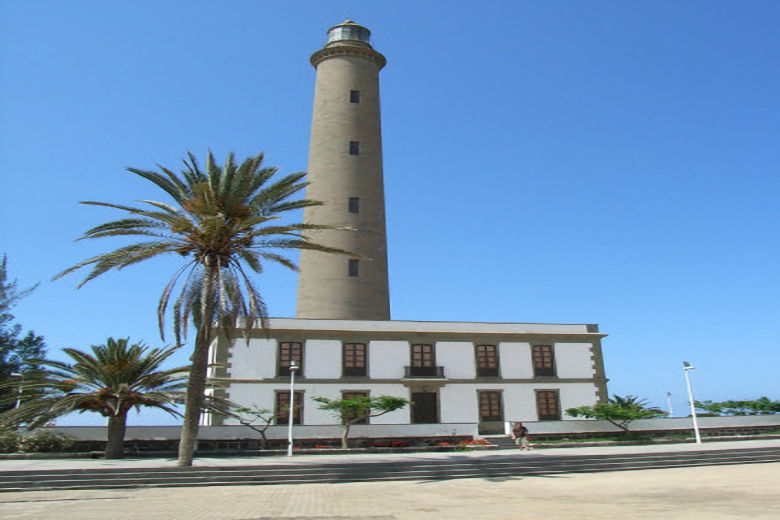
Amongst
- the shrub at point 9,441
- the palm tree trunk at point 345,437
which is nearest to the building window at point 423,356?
the palm tree trunk at point 345,437

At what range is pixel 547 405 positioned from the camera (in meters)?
29.1

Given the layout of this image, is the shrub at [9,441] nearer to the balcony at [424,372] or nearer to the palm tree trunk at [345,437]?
the palm tree trunk at [345,437]

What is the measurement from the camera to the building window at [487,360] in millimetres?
29156

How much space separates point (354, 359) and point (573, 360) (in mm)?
11707

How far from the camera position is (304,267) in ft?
102

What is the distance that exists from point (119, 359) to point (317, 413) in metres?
9.85

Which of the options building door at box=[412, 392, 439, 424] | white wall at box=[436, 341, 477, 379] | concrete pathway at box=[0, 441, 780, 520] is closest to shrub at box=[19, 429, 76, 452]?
concrete pathway at box=[0, 441, 780, 520]

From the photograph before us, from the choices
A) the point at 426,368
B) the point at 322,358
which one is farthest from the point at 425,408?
the point at 322,358

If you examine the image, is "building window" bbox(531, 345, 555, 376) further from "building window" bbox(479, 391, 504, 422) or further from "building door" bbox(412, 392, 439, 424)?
"building door" bbox(412, 392, 439, 424)

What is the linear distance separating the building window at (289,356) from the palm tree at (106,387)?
288 inches

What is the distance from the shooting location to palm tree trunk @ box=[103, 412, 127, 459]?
1884 centimetres

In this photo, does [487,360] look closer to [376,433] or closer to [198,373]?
[376,433]

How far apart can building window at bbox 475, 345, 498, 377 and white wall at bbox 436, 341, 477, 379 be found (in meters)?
0.32

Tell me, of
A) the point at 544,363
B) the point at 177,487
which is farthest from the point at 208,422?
the point at 544,363
